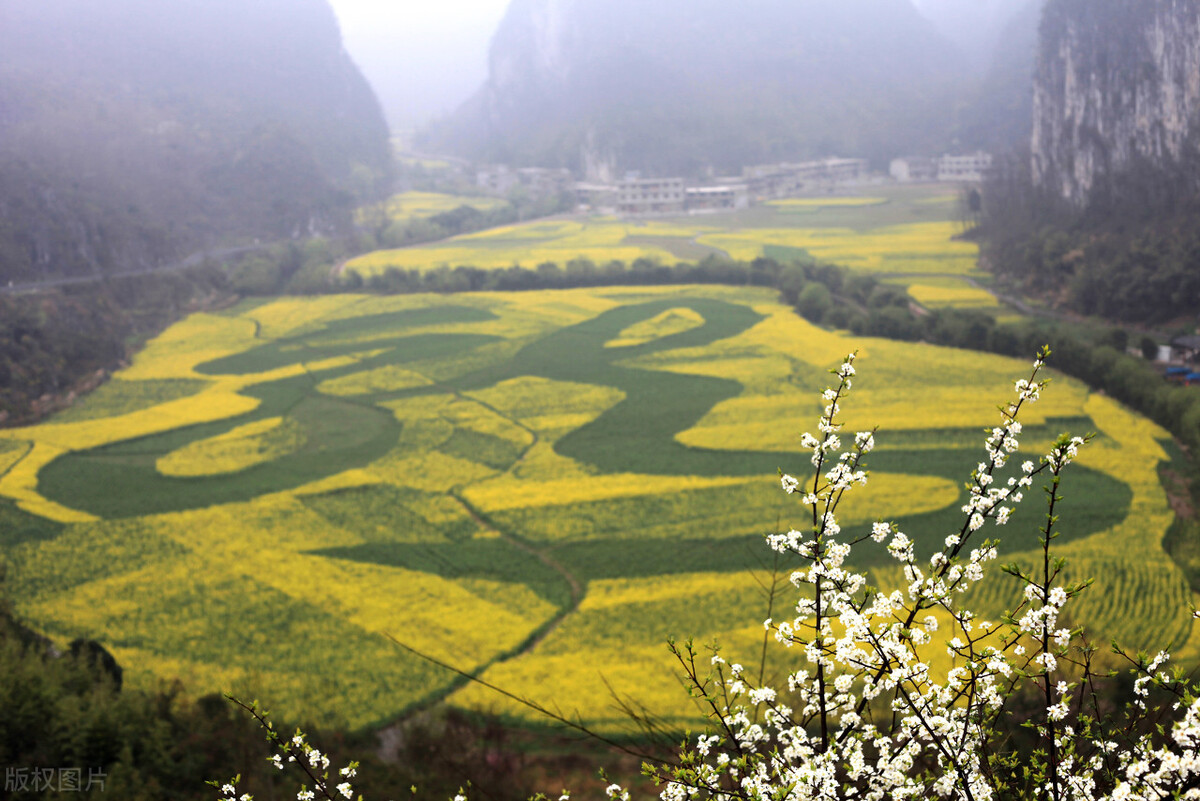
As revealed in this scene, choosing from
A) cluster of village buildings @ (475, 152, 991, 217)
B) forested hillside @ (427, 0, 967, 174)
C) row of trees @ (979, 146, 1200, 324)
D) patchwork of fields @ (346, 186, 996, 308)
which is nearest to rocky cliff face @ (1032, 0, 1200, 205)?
row of trees @ (979, 146, 1200, 324)

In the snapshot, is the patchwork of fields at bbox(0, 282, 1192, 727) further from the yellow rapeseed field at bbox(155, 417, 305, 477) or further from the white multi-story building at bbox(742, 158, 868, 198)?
the white multi-story building at bbox(742, 158, 868, 198)

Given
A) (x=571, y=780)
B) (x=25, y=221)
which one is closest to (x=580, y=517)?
(x=571, y=780)

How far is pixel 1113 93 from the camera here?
2537 inches

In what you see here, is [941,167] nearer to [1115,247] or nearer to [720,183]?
[720,183]

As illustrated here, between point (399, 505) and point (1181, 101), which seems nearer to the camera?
point (399, 505)

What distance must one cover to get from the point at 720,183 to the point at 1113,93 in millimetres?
62307

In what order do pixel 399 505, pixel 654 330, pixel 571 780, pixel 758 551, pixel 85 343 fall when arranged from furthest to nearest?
pixel 654 330, pixel 85 343, pixel 399 505, pixel 758 551, pixel 571 780

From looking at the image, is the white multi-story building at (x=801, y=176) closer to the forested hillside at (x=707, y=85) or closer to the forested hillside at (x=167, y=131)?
the forested hillside at (x=707, y=85)

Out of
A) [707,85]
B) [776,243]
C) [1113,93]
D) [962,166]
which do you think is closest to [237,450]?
[776,243]

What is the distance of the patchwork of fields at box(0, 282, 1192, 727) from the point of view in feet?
72.5

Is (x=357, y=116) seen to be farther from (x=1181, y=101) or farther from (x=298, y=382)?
(x=1181, y=101)

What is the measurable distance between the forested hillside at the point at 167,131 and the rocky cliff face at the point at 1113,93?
7296 centimetres

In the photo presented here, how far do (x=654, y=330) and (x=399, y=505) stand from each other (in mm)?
26608

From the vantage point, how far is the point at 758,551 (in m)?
26.1
